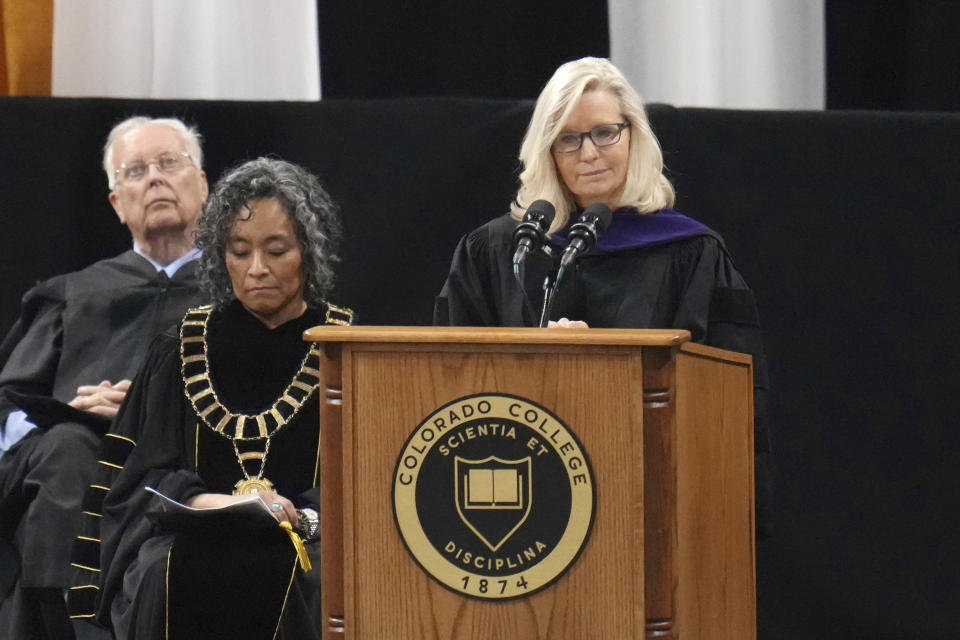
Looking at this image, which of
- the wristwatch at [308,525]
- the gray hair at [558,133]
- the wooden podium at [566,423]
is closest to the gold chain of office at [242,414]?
the wristwatch at [308,525]

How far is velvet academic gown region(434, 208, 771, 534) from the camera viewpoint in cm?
319

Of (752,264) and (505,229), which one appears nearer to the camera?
(505,229)

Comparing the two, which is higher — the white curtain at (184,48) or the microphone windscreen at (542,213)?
the white curtain at (184,48)

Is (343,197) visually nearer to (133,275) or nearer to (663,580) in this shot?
(133,275)

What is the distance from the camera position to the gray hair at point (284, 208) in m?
3.40

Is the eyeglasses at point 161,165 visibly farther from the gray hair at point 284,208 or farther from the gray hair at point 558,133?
the gray hair at point 558,133

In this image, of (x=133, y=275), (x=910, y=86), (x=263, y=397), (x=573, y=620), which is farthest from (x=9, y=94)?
(x=573, y=620)

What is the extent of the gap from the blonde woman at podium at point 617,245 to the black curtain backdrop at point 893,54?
1.73 m

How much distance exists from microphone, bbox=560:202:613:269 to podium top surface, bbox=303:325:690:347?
0.33 metres

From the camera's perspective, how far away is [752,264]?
14.3 ft

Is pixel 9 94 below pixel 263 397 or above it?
above

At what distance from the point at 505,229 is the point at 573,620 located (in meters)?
1.33

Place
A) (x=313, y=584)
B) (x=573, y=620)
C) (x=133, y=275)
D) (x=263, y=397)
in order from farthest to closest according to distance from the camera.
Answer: (x=133, y=275)
(x=263, y=397)
(x=313, y=584)
(x=573, y=620)

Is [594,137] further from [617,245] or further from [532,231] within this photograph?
[532,231]
